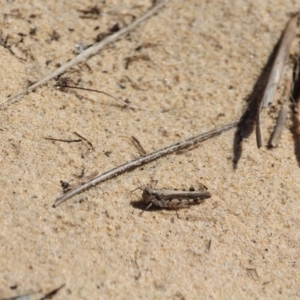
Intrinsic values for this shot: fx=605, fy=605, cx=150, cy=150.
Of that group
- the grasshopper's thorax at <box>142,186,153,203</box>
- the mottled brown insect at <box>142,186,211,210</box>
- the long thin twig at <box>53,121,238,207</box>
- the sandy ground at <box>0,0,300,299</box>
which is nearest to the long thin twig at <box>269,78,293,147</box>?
the sandy ground at <box>0,0,300,299</box>

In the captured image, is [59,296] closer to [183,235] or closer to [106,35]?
[183,235]

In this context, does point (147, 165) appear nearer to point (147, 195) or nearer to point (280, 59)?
point (147, 195)

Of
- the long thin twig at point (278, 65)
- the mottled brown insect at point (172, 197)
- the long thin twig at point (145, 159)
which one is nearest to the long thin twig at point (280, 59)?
the long thin twig at point (278, 65)

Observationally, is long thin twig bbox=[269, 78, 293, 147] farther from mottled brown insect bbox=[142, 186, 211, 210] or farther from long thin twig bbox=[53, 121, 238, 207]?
mottled brown insect bbox=[142, 186, 211, 210]

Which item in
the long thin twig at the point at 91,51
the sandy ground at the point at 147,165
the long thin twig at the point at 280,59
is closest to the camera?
the sandy ground at the point at 147,165

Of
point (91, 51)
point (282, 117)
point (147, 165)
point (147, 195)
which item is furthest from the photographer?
point (91, 51)

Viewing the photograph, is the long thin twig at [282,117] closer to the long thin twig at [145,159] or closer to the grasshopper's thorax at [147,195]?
the long thin twig at [145,159]

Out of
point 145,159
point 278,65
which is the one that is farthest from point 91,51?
point 278,65
